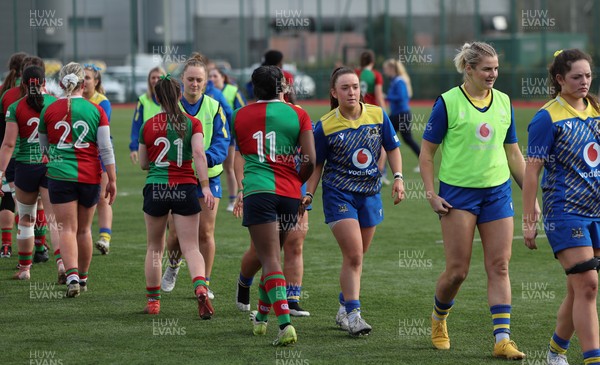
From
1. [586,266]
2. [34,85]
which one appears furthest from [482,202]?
[34,85]

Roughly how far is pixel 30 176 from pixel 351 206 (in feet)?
11.2

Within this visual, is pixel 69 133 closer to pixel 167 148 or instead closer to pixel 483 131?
pixel 167 148

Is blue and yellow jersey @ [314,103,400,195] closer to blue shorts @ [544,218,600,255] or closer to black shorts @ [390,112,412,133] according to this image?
blue shorts @ [544,218,600,255]

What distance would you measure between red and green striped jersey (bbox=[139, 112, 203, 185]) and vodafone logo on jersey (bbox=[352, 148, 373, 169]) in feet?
3.95

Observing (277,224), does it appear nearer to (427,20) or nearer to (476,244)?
(476,244)

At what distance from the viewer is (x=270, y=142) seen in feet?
22.0

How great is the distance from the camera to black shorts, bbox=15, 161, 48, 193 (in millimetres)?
9031

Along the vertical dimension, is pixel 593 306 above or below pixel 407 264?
above

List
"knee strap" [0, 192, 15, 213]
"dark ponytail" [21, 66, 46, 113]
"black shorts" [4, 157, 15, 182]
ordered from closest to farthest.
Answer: "dark ponytail" [21, 66, 46, 113] < "black shorts" [4, 157, 15, 182] < "knee strap" [0, 192, 15, 213]

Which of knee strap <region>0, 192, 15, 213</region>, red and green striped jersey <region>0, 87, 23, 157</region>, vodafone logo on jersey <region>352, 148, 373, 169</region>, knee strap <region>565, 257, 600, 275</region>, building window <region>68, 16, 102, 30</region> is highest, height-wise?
building window <region>68, 16, 102, 30</region>

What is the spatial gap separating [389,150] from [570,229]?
1.87 metres

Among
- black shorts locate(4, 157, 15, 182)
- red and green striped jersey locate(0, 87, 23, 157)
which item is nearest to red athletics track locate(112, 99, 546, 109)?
black shorts locate(4, 157, 15, 182)

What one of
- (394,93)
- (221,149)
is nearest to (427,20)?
(394,93)

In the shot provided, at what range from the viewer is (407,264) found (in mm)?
10125
